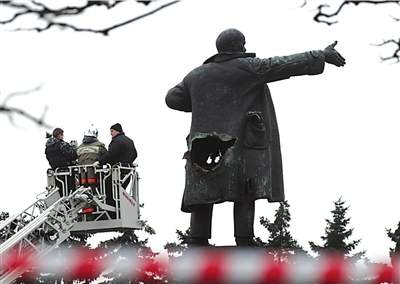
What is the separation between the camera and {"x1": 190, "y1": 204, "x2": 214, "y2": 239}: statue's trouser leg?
1053 centimetres

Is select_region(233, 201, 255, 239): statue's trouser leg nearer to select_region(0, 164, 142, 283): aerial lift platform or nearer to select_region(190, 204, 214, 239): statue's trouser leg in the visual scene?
select_region(190, 204, 214, 239): statue's trouser leg

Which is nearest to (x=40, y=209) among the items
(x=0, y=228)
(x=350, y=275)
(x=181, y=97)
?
(x=0, y=228)

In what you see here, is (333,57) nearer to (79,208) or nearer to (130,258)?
(79,208)

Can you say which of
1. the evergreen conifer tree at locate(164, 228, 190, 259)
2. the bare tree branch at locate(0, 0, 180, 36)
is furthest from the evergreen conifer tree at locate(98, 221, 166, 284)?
the bare tree branch at locate(0, 0, 180, 36)

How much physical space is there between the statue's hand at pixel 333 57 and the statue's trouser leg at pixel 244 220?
1517 mm

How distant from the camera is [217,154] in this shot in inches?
415

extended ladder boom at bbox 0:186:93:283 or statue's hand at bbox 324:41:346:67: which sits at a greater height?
statue's hand at bbox 324:41:346:67

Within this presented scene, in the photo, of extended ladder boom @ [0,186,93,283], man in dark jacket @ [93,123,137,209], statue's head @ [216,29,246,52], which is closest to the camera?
statue's head @ [216,29,246,52]

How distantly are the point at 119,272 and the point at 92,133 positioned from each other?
202 centimetres

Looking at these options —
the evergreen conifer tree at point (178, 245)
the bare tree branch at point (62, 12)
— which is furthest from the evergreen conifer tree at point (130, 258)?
the bare tree branch at point (62, 12)

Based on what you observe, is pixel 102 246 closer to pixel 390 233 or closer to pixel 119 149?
pixel 119 149

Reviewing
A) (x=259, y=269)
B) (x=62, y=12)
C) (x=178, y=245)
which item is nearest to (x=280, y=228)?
(x=178, y=245)

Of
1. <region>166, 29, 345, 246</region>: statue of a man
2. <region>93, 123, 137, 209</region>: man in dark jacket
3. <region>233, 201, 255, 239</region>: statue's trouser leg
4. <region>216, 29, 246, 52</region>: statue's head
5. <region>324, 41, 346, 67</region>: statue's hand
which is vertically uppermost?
<region>93, 123, 137, 209</region>: man in dark jacket

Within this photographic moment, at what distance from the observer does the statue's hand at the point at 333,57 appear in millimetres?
10516
